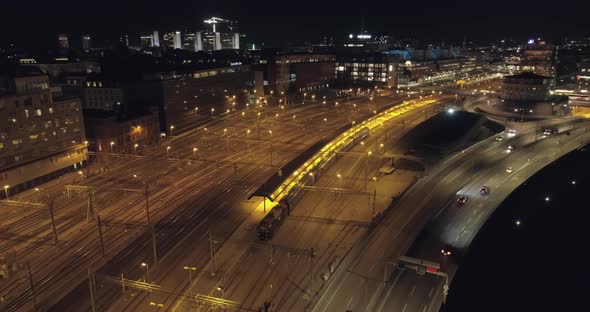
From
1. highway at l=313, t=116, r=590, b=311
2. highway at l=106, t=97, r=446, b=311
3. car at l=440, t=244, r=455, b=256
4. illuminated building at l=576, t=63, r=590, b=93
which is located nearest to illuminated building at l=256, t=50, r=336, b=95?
illuminated building at l=576, t=63, r=590, b=93

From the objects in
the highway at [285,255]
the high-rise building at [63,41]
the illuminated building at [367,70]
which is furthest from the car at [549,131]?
the high-rise building at [63,41]

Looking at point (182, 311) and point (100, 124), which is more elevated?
point (100, 124)

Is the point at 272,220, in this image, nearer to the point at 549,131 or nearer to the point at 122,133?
the point at 122,133

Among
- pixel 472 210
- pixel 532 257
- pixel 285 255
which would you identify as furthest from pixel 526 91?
pixel 285 255

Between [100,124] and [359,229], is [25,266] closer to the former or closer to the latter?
[359,229]

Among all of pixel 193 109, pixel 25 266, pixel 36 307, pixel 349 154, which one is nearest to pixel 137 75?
pixel 193 109

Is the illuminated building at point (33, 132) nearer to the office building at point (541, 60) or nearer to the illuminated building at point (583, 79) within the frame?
the office building at point (541, 60)

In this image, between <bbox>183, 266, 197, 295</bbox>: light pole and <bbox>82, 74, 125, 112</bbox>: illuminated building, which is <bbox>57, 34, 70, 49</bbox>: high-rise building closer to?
<bbox>82, 74, 125, 112</bbox>: illuminated building
